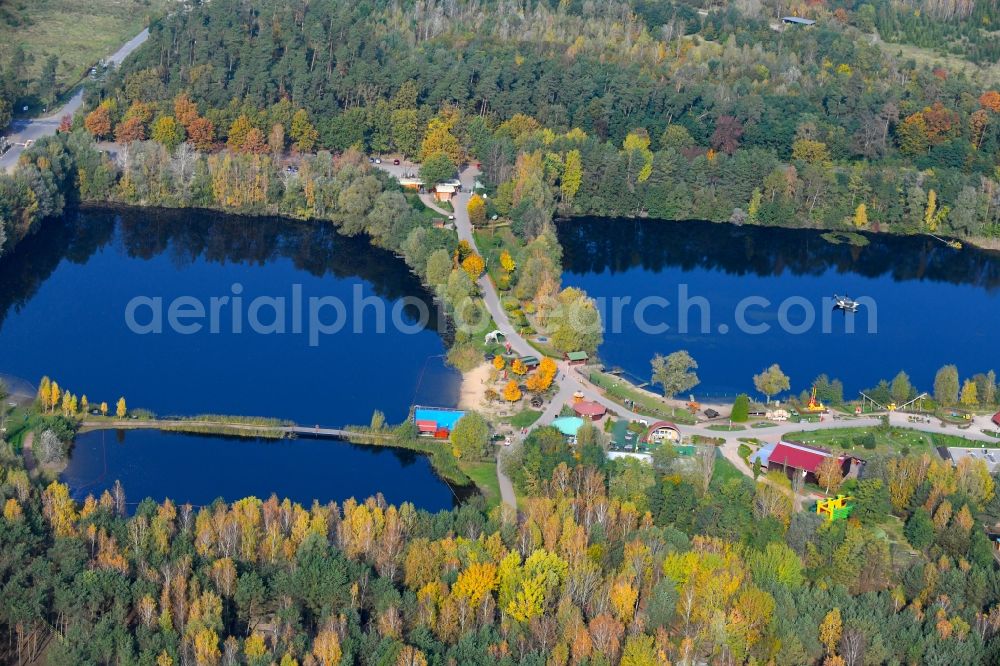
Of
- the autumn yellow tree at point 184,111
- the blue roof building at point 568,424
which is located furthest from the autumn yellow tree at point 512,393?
the autumn yellow tree at point 184,111

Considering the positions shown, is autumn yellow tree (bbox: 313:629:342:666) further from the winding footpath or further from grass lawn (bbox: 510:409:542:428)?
grass lawn (bbox: 510:409:542:428)

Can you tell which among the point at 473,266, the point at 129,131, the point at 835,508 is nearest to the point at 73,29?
the point at 129,131

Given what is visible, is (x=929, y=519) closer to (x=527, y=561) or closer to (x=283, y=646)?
(x=527, y=561)

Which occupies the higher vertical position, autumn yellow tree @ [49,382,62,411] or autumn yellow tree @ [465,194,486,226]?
autumn yellow tree @ [465,194,486,226]

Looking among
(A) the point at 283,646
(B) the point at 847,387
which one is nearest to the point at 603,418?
(B) the point at 847,387

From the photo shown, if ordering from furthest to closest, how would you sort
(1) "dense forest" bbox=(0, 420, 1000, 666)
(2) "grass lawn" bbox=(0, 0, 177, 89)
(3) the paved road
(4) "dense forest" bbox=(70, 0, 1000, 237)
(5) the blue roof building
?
(2) "grass lawn" bbox=(0, 0, 177, 89) → (4) "dense forest" bbox=(70, 0, 1000, 237) → (3) the paved road → (5) the blue roof building → (1) "dense forest" bbox=(0, 420, 1000, 666)

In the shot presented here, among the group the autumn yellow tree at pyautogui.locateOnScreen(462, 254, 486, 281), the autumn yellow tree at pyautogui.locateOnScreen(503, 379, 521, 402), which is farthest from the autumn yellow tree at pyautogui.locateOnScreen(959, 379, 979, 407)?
the autumn yellow tree at pyautogui.locateOnScreen(462, 254, 486, 281)

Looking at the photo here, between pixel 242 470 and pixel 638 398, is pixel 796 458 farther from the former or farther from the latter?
Result: pixel 242 470
